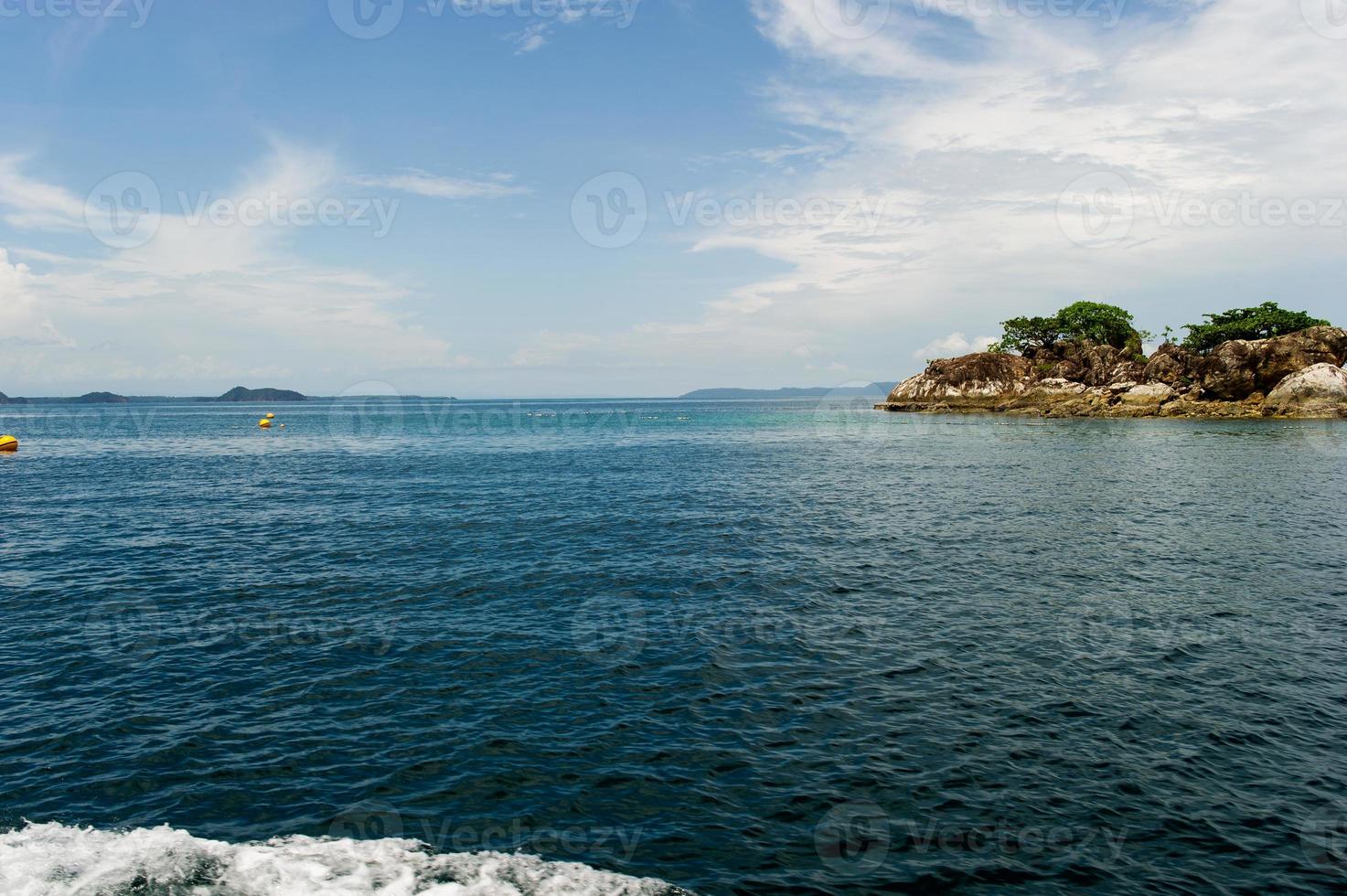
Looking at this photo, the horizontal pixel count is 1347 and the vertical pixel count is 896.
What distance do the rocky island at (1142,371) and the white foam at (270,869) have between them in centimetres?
13720

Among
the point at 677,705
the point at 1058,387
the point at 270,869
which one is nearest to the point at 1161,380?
the point at 1058,387

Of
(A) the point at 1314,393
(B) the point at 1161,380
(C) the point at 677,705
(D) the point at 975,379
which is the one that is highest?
(D) the point at 975,379

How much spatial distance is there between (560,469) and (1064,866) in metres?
59.2

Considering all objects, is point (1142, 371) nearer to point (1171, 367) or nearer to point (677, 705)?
point (1171, 367)

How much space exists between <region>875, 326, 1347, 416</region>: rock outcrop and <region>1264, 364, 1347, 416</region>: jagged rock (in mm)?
107

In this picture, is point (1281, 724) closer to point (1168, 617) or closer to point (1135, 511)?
point (1168, 617)

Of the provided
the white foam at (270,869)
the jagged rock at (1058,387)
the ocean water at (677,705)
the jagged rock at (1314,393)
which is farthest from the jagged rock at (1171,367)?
the white foam at (270,869)

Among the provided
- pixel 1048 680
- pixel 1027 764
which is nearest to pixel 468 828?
pixel 1027 764

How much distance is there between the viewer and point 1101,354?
14125 centimetres

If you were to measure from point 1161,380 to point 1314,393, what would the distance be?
76.3 ft

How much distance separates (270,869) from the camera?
11.4 metres

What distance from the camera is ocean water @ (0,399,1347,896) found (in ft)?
38.4

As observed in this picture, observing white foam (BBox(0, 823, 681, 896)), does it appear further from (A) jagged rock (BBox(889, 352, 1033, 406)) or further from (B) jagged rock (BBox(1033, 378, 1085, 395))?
(A) jagged rock (BBox(889, 352, 1033, 406))

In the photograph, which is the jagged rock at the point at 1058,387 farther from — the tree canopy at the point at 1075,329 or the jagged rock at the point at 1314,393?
the jagged rock at the point at 1314,393
